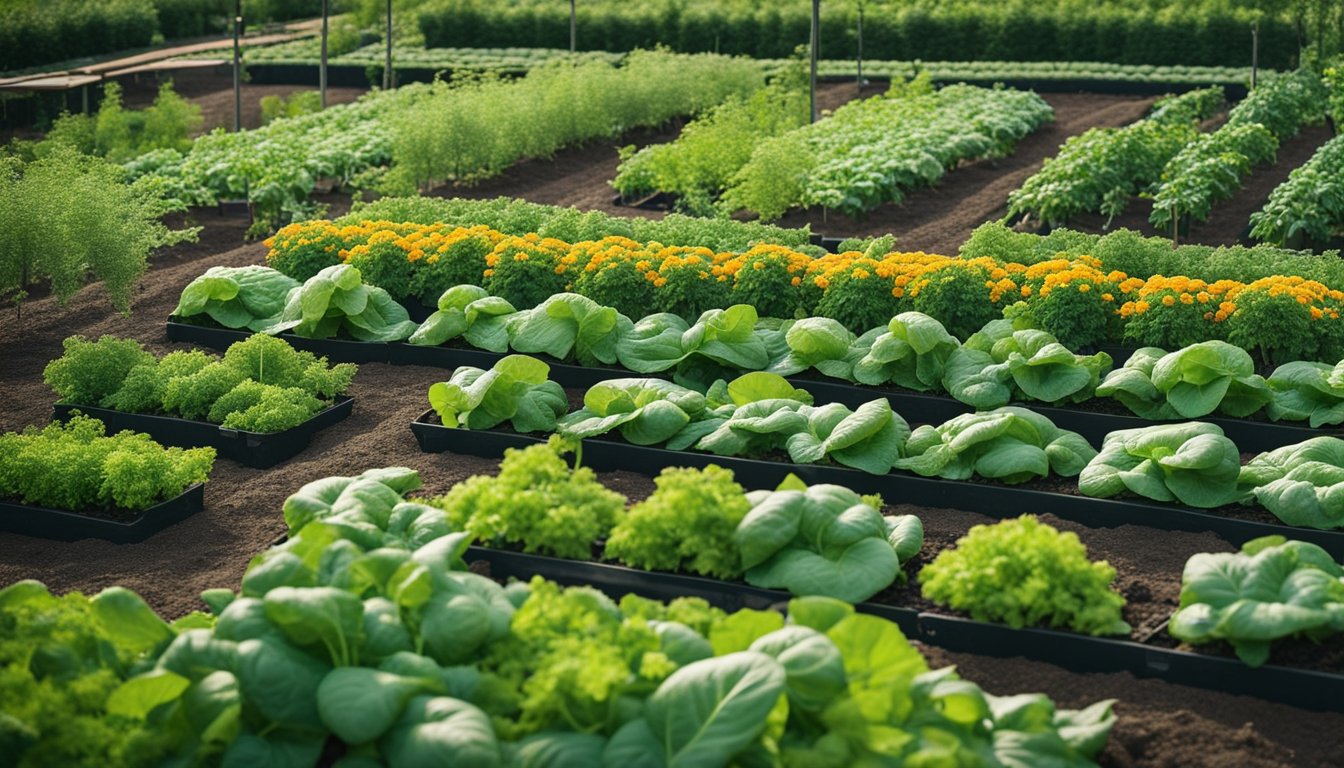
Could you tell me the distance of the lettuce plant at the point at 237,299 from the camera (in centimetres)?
1038

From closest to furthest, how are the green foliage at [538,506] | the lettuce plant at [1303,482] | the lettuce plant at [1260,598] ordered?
the lettuce plant at [1260,598]
the green foliage at [538,506]
the lettuce plant at [1303,482]

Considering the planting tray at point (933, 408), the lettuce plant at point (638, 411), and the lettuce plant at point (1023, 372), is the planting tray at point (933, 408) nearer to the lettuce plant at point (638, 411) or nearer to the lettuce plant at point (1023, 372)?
the lettuce plant at point (1023, 372)

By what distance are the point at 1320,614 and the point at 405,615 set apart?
11.1 ft

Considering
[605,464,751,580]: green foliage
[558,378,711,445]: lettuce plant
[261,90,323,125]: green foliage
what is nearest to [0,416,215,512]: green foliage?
[558,378,711,445]: lettuce plant

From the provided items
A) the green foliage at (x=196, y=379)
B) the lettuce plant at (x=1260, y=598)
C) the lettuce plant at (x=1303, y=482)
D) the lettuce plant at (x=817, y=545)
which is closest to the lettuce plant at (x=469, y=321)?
the green foliage at (x=196, y=379)

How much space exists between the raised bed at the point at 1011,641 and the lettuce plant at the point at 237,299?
433 cm

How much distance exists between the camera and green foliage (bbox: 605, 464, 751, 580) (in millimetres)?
6238

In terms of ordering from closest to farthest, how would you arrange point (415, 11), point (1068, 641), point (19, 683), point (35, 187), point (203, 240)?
point (19, 683) < point (1068, 641) < point (35, 187) < point (203, 240) < point (415, 11)

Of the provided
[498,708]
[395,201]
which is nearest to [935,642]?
[498,708]

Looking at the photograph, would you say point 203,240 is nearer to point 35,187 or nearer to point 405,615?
point 35,187

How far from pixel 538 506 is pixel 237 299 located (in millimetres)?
4899

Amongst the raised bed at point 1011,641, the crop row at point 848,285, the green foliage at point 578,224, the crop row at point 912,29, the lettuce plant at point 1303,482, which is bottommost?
the raised bed at point 1011,641

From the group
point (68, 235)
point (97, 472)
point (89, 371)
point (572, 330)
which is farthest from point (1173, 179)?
point (97, 472)

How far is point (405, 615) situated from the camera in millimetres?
5285
